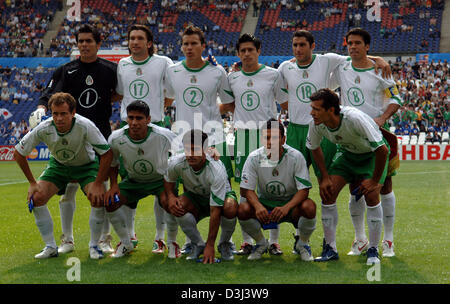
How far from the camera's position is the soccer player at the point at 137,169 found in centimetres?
597

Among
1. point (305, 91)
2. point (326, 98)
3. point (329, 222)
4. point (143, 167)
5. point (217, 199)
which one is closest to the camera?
point (326, 98)

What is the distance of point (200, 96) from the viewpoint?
254 inches

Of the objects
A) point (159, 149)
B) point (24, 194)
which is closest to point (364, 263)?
point (159, 149)

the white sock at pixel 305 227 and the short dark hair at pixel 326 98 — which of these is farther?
the white sock at pixel 305 227

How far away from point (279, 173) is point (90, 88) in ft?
8.15

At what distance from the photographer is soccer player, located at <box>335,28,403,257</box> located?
609 centimetres

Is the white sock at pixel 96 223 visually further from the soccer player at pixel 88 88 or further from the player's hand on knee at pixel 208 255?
the player's hand on knee at pixel 208 255

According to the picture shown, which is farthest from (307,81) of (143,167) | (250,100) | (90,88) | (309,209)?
(90,88)

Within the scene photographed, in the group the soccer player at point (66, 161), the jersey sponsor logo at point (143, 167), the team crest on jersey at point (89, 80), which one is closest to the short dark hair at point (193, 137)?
the jersey sponsor logo at point (143, 167)

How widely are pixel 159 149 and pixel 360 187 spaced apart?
2.12 metres

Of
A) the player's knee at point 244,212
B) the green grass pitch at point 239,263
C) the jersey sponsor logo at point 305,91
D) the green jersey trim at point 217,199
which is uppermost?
the jersey sponsor logo at point 305,91

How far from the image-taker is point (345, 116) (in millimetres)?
5492

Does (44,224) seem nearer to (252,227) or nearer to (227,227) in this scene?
(227,227)

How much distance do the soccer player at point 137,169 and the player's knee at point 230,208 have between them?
61 cm
